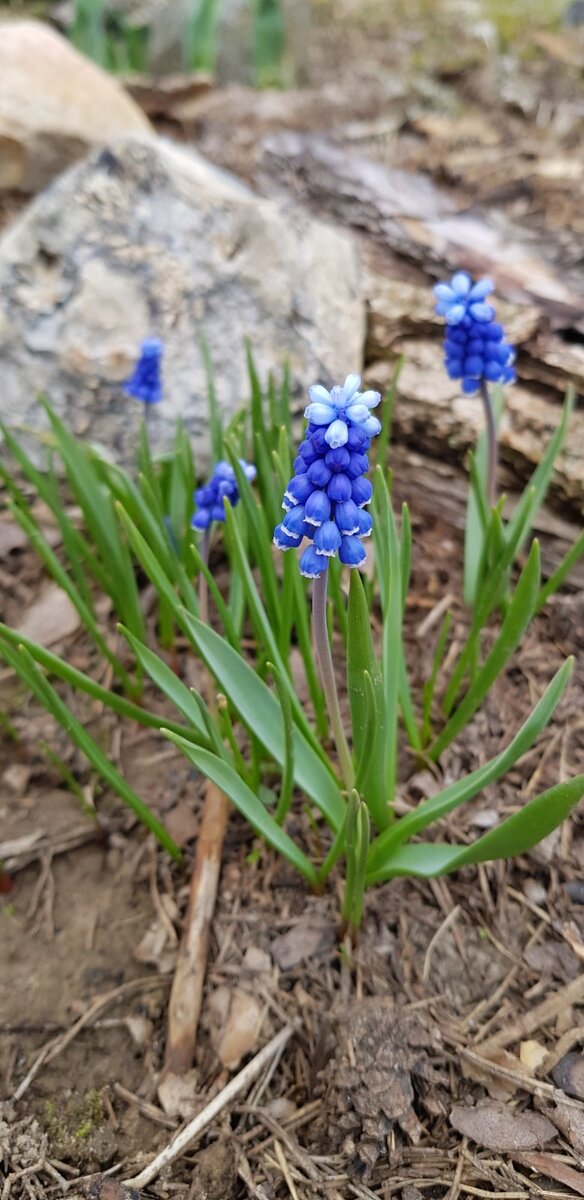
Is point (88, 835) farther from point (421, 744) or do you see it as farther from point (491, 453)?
point (491, 453)

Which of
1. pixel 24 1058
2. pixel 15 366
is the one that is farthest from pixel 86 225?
pixel 24 1058

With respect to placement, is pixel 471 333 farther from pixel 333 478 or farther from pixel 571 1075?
pixel 571 1075

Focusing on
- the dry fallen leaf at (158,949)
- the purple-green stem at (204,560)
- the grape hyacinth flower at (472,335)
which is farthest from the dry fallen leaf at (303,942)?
the grape hyacinth flower at (472,335)

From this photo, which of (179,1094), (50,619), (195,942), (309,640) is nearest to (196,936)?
(195,942)

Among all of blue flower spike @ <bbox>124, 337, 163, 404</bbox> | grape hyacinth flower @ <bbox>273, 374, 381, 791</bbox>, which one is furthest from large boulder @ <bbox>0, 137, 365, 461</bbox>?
grape hyacinth flower @ <bbox>273, 374, 381, 791</bbox>

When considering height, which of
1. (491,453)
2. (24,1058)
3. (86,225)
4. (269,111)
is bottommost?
(24,1058)

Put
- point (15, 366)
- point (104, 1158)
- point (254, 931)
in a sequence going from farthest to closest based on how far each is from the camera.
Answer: point (15, 366), point (254, 931), point (104, 1158)

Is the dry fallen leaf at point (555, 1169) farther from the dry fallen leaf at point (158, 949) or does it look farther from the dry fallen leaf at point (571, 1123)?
the dry fallen leaf at point (158, 949)
